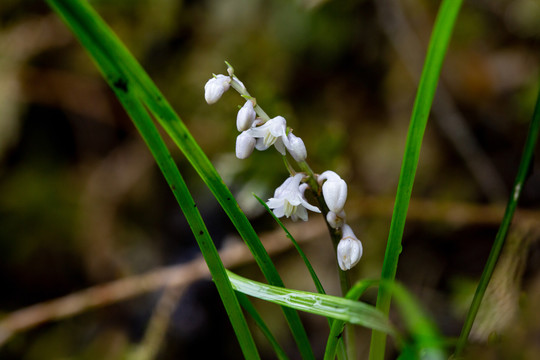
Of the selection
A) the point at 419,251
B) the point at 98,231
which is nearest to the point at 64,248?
the point at 98,231

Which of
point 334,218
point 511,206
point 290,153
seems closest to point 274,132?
point 290,153

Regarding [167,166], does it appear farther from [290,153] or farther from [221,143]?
[221,143]

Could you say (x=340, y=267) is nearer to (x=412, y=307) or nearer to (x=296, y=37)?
(x=412, y=307)

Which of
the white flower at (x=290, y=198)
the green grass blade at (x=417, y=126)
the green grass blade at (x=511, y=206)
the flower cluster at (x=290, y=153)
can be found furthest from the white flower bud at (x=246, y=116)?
the green grass blade at (x=511, y=206)

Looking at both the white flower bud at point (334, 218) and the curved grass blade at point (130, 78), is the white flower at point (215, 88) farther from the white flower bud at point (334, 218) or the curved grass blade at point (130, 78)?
the white flower bud at point (334, 218)

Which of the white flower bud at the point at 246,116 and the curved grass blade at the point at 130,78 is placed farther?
the white flower bud at the point at 246,116

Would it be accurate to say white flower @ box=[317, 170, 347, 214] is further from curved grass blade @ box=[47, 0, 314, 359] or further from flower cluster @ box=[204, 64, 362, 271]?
curved grass blade @ box=[47, 0, 314, 359]

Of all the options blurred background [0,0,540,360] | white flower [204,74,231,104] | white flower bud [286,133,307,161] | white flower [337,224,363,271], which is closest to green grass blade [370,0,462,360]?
white flower [337,224,363,271]
